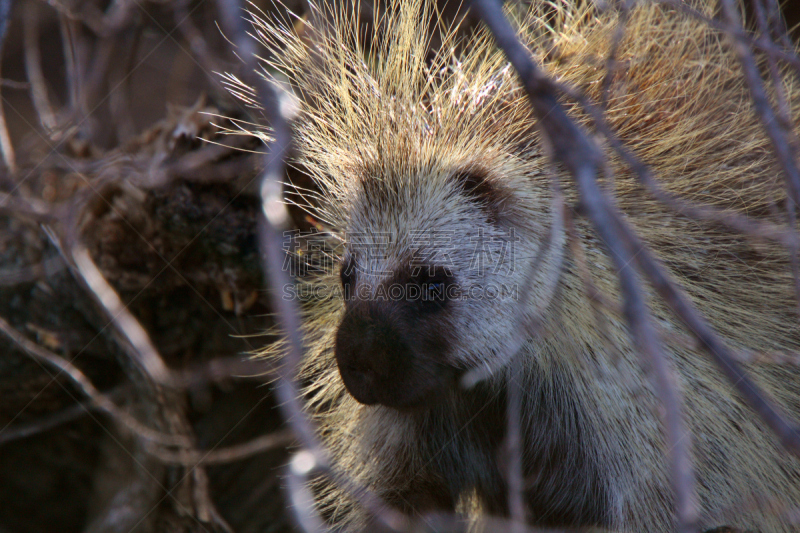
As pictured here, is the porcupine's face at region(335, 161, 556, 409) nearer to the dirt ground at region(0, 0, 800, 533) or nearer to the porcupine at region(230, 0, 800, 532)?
the porcupine at region(230, 0, 800, 532)

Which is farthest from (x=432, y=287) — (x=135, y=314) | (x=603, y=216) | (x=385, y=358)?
(x=135, y=314)

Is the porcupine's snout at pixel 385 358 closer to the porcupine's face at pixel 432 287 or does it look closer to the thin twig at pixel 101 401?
the porcupine's face at pixel 432 287

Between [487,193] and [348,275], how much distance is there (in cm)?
45

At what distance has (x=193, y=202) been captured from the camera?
96.6 inches

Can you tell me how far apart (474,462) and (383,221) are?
87 cm

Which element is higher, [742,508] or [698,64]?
[698,64]

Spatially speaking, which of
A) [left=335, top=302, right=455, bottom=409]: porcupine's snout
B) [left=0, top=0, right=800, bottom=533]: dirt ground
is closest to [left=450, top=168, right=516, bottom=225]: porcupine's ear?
[left=335, top=302, right=455, bottom=409]: porcupine's snout

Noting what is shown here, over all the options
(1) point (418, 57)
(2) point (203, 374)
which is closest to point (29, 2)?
(2) point (203, 374)

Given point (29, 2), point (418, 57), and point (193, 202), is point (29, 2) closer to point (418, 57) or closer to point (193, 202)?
point (193, 202)

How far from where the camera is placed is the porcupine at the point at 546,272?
5.23ft

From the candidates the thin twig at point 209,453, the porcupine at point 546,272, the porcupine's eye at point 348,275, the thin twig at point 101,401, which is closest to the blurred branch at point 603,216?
the porcupine at point 546,272

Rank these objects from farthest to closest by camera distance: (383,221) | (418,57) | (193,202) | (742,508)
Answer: (193,202)
(418,57)
(383,221)
(742,508)

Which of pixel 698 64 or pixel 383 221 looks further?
pixel 698 64

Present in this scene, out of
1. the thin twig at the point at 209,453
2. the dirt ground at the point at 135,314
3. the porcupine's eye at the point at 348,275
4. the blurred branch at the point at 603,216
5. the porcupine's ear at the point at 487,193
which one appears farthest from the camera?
the dirt ground at the point at 135,314
